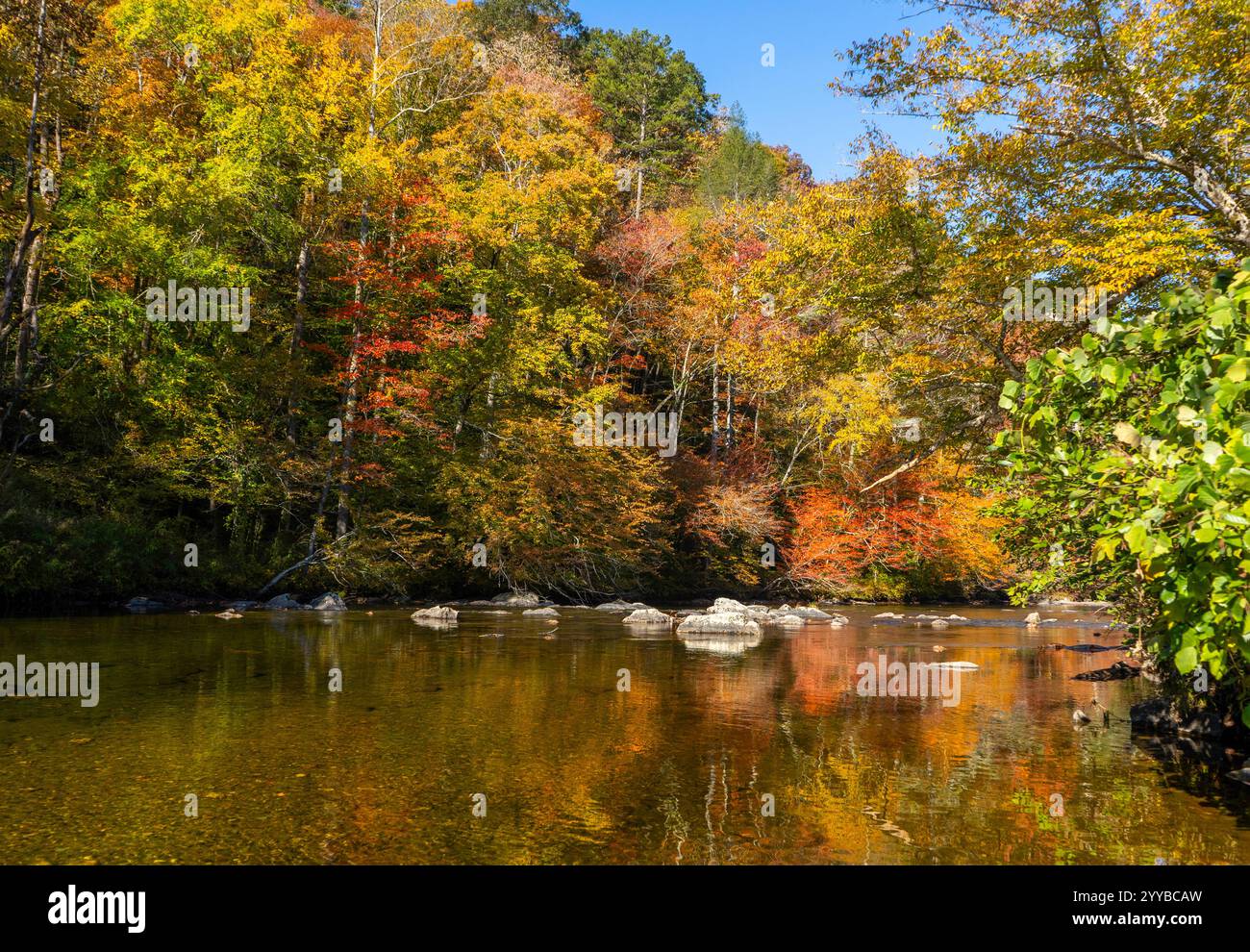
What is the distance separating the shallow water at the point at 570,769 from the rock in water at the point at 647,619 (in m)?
7.71

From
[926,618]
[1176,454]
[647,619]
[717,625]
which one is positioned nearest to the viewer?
[1176,454]

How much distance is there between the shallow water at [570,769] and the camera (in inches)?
202

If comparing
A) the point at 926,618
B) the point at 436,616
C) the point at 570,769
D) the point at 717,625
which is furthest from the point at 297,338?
the point at 926,618

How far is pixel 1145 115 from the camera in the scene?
Answer: 11.0 meters

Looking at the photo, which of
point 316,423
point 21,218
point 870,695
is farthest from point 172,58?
point 870,695

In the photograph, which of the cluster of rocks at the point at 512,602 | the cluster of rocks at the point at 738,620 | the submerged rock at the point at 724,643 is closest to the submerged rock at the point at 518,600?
the cluster of rocks at the point at 512,602

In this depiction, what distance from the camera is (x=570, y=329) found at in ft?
93.9

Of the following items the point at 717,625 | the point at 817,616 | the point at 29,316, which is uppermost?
the point at 29,316

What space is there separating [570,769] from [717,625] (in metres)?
12.4

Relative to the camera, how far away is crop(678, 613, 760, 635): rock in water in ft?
61.8

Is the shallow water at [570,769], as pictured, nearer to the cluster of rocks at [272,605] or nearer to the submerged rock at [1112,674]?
the submerged rock at [1112,674]

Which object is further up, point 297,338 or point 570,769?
point 297,338

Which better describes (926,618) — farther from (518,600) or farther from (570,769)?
(570,769)
